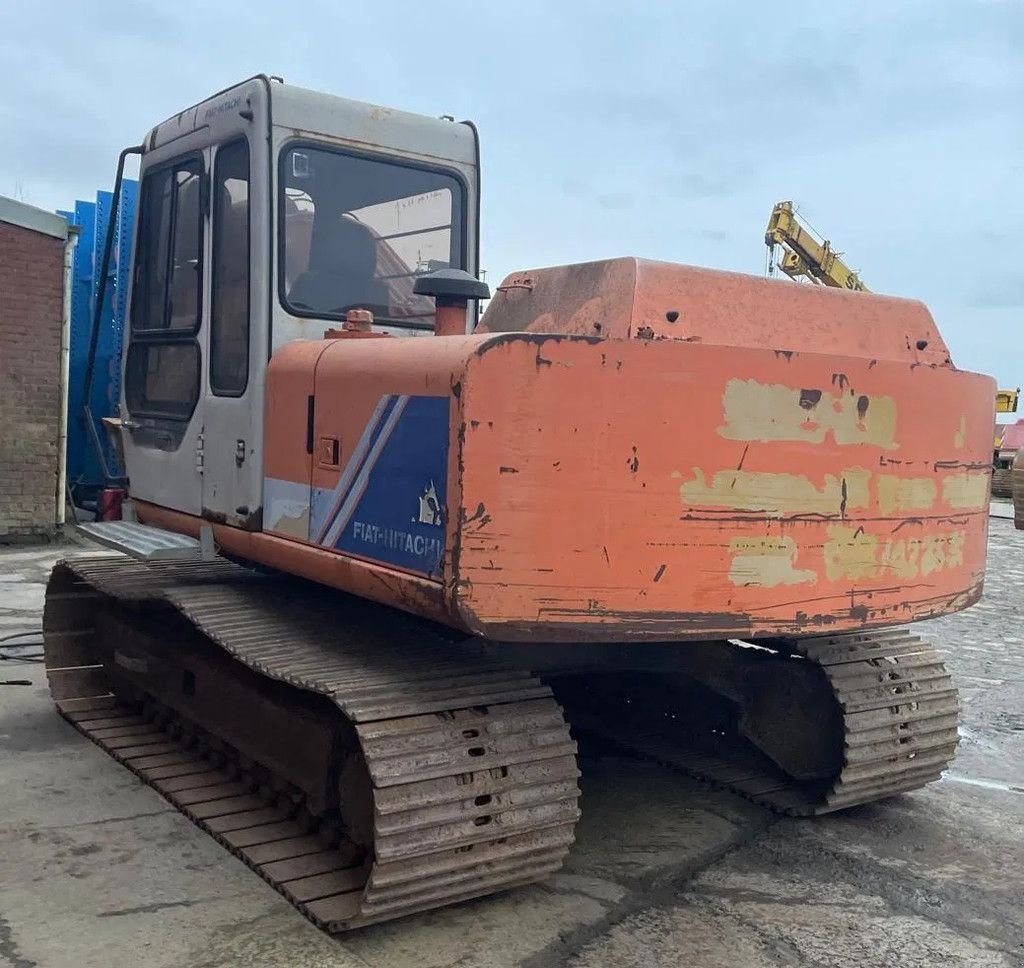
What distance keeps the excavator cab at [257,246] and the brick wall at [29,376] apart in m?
6.90

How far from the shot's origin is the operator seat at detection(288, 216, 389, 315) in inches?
174

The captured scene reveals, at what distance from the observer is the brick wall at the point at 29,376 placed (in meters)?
11.4

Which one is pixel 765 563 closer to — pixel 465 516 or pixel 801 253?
pixel 465 516

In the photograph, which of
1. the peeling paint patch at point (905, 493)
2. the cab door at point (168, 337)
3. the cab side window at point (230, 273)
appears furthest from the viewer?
the cab door at point (168, 337)

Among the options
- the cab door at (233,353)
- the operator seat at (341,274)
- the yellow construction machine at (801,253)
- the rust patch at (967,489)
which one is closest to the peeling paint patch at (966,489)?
the rust patch at (967,489)

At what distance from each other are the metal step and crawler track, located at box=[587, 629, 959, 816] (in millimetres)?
2228

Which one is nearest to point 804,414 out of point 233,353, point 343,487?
point 343,487

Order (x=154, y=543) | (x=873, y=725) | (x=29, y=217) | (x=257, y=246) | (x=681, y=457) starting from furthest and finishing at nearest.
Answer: (x=29, y=217)
(x=154, y=543)
(x=873, y=725)
(x=257, y=246)
(x=681, y=457)

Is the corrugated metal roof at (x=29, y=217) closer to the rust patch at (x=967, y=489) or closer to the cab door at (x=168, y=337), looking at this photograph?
the cab door at (x=168, y=337)

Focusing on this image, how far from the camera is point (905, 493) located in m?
3.73

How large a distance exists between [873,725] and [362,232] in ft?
8.85

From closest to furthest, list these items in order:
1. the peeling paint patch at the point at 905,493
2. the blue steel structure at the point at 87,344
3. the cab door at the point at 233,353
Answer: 1. the peeling paint patch at the point at 905,493
2. the cab door at the point at 233,353
3. the blue steel structure at the point at 87,344

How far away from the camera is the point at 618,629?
3311mm

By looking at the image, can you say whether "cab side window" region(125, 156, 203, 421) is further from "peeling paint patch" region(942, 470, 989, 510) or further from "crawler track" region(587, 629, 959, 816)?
"peeling paint patch" region(942, 470, 989, 510)
